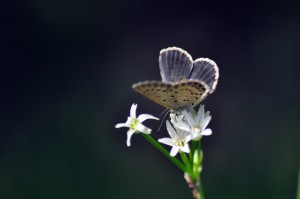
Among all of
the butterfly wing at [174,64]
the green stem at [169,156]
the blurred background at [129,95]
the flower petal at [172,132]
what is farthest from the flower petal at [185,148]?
the blurred background at [129,95]

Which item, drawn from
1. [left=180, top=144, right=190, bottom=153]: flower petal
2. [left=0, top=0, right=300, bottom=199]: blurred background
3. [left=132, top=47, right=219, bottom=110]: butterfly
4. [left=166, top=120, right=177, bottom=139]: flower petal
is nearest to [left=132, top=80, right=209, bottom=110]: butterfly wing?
[left=132, top=47, right=219, bottom=110]: butterfly

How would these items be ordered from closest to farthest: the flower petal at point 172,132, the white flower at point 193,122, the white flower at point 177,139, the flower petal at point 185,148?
the flower petal at point 185,148 < the white flower at point 193,122 < the white flower at point 177,139 < the flower petal at point 172,132

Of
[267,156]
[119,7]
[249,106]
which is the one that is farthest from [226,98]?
[119,7]

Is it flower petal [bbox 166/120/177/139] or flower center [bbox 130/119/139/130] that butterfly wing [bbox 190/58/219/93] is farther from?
flower center [bbox 130/119/139/130]

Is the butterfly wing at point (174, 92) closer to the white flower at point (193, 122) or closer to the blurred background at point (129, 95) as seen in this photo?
the white flower at point (193, 122)

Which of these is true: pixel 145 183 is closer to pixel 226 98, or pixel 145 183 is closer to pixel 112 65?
pixel 226 98

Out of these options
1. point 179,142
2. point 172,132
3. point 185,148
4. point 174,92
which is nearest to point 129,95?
point 172,132
